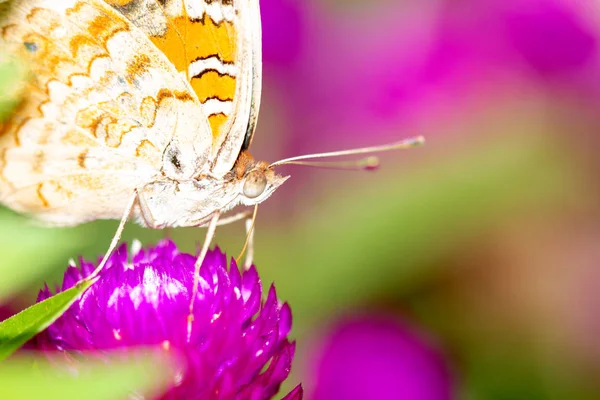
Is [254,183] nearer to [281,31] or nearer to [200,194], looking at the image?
[200,194]

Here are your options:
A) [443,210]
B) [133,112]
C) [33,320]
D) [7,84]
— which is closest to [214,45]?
[133,112]

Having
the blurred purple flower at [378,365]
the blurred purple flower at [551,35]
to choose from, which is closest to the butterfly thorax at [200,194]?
the blurred purple flower at [378,365]

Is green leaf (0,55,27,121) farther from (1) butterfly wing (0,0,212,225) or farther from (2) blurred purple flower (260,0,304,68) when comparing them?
(2) blurred purple flower (260,0,304,68)

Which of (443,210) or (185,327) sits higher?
(443,210)

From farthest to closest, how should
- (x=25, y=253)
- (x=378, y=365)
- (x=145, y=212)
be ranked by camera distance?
1. (x=378, y=365)
2. (x=145, y=212)
3. (x=25, y=253)

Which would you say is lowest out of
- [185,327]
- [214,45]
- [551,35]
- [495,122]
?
[185,327]

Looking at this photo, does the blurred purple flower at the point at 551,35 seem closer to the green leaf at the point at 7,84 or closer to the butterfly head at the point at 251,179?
the butterfly head at the point at 251,179
